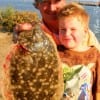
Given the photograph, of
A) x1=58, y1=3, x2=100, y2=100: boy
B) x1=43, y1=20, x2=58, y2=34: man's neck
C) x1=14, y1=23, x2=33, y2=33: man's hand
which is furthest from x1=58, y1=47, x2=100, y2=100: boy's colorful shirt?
x1=14, y1=23, x2=33, y2=33: man's hand

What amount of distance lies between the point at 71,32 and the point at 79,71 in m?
0.22

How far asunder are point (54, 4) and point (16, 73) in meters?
0.72

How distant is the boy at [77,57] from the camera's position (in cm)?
213

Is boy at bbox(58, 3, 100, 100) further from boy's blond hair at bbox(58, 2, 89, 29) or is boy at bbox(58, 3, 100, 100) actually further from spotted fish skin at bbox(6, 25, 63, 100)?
spotted fish skin at bbox(6, 25, 63, 100)

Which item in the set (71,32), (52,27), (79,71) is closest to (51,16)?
(52,27)

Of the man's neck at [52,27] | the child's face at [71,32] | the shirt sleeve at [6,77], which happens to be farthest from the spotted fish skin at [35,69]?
the man's neck at [52,27]

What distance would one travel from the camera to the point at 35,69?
63.1 inches

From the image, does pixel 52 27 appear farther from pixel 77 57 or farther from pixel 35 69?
pixel 35 69

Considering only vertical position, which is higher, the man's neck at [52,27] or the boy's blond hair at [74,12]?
the boy's blond hair at [74,12]

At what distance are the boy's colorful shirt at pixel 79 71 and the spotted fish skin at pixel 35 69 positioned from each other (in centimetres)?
56

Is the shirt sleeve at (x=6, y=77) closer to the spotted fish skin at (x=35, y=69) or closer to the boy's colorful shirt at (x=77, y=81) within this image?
the spotted fish skin at (x=35, y=69)

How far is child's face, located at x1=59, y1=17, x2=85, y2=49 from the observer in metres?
2.11

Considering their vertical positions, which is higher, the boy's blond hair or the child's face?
the boy's blond hair

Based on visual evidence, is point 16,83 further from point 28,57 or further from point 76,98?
point 76,98
